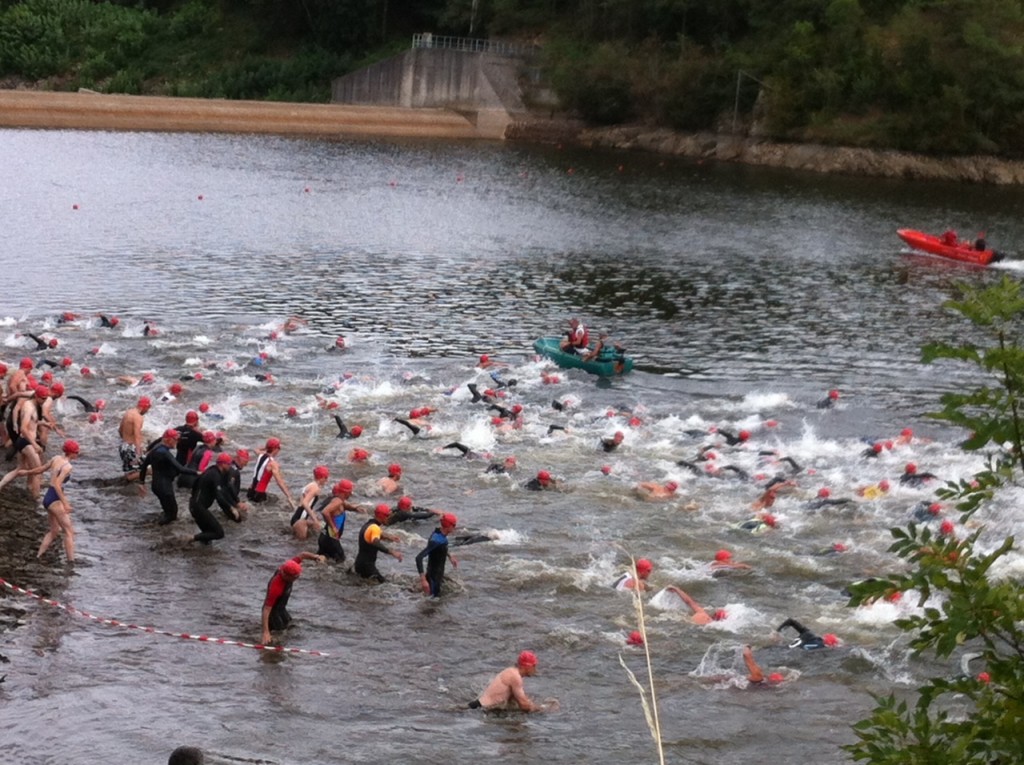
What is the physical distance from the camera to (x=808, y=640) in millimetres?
16328

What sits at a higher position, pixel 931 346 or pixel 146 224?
pixel 931 346

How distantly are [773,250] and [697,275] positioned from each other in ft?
19.9

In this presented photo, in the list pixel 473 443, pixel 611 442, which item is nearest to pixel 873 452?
pixel 611 442

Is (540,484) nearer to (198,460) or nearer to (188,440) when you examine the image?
(198,460)

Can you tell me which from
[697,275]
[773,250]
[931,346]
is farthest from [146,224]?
[931,346]

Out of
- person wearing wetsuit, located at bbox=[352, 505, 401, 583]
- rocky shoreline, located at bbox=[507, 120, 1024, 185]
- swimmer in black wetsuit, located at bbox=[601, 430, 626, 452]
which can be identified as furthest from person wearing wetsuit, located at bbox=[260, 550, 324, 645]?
rocky shoreline, located at bbox=[507, 120, 1024, 185]

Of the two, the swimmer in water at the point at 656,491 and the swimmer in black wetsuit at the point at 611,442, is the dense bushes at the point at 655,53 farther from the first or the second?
the swimmer in water at the point at 656,491

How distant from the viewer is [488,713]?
1445 cm

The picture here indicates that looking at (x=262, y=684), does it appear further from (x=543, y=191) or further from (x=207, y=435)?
(x=543, y=191)

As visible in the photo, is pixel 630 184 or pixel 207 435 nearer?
pixel 207 435

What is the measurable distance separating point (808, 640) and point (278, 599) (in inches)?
260

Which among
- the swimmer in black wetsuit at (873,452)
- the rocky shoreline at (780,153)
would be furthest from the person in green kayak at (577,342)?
the rocky shoreline at (780,153)

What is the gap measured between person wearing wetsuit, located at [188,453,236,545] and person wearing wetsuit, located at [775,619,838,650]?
8225 millimetres

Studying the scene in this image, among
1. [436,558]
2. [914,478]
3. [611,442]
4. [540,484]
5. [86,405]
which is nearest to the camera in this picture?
[436,558]
